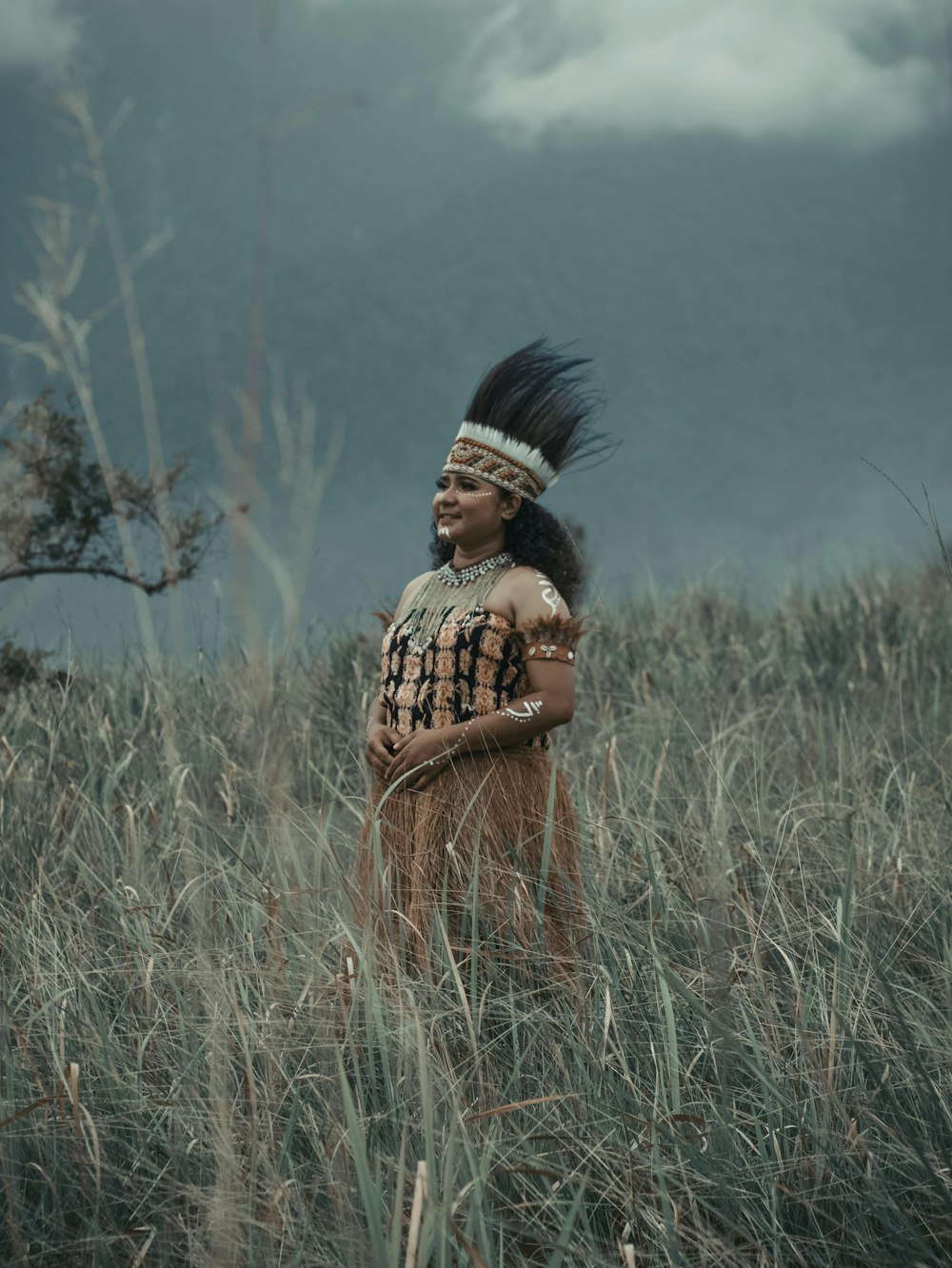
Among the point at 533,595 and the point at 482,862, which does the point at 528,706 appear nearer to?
the point at 533,595

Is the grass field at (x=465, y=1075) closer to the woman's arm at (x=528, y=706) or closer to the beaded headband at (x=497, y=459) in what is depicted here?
the woman's arm at (x=528, y=706)

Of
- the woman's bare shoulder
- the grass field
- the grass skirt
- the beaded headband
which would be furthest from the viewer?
the beaded headband

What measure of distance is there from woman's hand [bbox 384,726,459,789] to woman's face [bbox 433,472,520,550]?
475 millimetres

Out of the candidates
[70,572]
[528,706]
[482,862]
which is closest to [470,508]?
[528,706]

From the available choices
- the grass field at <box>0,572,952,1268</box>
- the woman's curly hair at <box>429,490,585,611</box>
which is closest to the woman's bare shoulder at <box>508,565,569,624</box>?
the woman's curly hair at <box>429,490,585,611</box>

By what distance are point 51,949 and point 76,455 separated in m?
3.41

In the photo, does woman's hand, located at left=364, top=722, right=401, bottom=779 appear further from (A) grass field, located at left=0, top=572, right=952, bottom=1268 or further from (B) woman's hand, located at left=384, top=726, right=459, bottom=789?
(A) grass field, located at left=0, top=572, right=952, bottom=1268

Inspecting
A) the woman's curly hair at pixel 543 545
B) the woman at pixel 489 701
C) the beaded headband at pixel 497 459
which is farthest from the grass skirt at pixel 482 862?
the beaded headband at pixel 497 459

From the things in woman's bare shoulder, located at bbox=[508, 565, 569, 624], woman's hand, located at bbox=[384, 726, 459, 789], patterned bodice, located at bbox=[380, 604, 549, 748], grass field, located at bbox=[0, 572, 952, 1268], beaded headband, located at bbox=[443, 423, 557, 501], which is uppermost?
beaded headband, located at bbox=[443, 423, 557, 501]

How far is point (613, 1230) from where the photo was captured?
6.51 ft

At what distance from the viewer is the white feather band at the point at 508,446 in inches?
111

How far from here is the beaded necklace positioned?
2795 millimetres

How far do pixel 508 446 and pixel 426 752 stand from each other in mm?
761

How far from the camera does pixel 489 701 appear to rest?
272 centimetres
